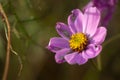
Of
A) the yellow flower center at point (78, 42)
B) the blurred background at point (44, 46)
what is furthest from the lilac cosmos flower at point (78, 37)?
the blurred background at point (44, 46)

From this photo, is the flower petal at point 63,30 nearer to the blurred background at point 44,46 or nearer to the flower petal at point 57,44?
the flower petal at point 57,44

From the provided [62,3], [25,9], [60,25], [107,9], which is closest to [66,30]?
[60,25]

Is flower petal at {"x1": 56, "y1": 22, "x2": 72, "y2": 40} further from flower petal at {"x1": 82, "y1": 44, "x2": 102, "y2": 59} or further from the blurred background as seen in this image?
the blurred background

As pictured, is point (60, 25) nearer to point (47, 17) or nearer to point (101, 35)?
point (101, 35)

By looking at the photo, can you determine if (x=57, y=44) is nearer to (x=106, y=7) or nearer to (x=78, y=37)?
(x=78, y=37)

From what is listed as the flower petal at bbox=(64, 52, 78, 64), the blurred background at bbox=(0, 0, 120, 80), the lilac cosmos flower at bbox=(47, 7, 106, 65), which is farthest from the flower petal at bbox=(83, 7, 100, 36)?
the blurred background at bbox=(0, 0, 120, 80)
